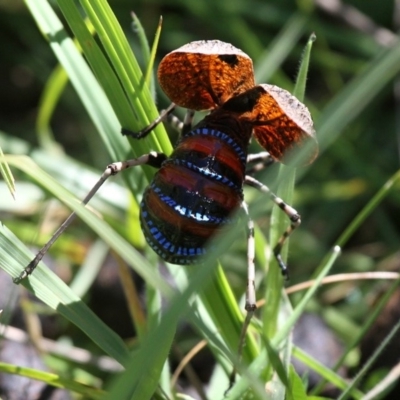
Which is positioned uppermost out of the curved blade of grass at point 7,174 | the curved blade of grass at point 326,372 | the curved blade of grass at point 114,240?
the curved blade of grass at point 7,174

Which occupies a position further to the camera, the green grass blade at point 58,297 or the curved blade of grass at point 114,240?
the green grass blade at point 58,297

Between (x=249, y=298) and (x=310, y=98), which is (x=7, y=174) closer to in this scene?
(x=249, y=298)

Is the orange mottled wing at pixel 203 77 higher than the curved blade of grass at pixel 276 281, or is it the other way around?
the orange mottled wing at pixel 203 77

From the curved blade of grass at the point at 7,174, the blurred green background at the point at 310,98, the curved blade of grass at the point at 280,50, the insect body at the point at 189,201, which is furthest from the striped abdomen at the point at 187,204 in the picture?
the curved blade of grass at the point at 280,50

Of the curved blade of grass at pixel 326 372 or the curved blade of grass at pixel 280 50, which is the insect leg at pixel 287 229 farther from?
the curved blade of grass at pixel 280 50

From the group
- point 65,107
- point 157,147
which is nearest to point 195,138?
point 157,147

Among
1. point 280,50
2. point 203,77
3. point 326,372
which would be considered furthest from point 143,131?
point 280,50

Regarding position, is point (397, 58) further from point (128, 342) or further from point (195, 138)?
point (128, 342)
